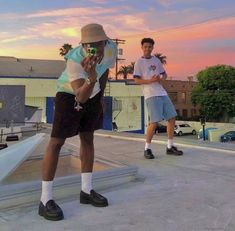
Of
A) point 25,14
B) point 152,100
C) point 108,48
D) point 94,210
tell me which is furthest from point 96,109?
point 25,14

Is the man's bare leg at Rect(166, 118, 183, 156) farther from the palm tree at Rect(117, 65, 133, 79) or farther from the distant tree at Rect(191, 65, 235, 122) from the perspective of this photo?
the palm tree at Rect(117, 65, 133, 79)

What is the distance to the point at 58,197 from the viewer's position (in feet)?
11.4

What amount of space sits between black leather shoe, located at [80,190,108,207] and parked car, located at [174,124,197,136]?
44643 millimetres

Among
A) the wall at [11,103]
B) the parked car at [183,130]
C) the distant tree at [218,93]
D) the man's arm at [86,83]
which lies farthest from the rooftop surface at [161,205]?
the distant tree at [218,93]

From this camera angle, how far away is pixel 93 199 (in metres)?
3.32

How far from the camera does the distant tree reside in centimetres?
5173

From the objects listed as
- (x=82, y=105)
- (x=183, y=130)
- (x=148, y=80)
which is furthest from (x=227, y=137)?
(x=82, y=105)

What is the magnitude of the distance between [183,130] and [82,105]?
46.3 m

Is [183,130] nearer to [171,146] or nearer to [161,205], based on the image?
[171,146]

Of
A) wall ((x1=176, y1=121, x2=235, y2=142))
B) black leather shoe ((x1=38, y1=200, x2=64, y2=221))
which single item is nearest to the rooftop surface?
black leather shoe ((x1=38, y1=200, x2=64, y2=221))

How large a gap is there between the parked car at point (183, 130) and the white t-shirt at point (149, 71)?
42.4m

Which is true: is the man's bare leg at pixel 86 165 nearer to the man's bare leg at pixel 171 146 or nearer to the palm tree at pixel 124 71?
the man's bare leg at pixel 171 146

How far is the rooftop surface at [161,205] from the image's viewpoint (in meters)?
2.87

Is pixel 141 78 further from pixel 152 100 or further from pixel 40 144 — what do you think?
pixel 40 144
